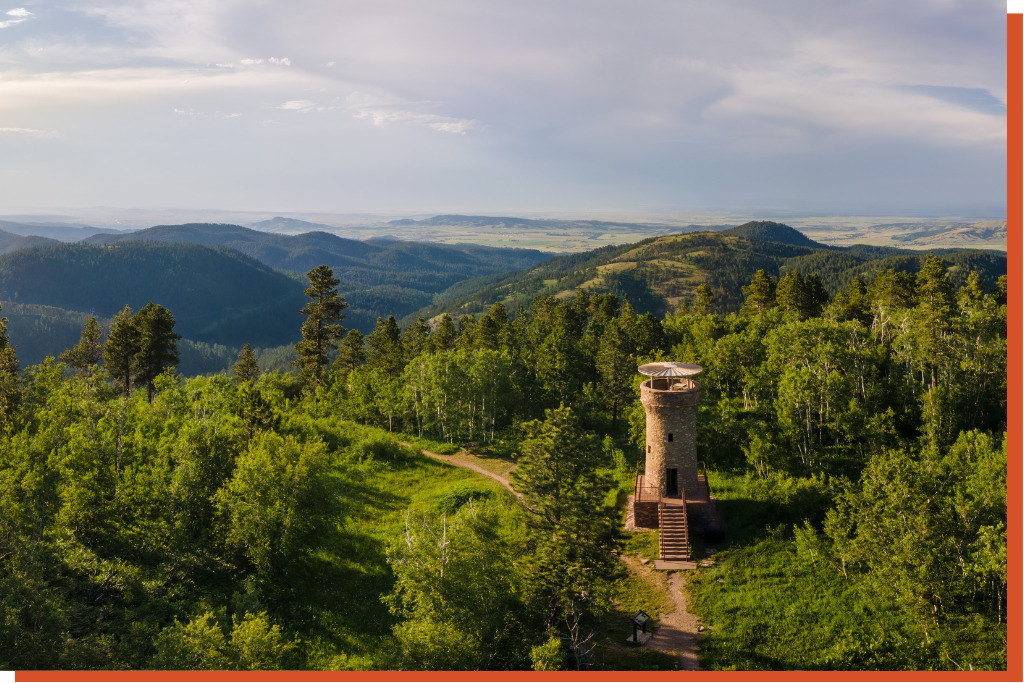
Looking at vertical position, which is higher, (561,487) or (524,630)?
(561,487)

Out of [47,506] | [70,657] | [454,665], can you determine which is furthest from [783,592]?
[47,506]

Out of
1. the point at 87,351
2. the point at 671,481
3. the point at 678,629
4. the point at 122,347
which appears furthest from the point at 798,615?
the point at 87,351

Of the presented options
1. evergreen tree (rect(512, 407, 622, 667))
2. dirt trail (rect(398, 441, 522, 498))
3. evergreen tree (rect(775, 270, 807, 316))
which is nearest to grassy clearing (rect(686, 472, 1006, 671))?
evergreen tree (rect(512, 407, 622, 667))

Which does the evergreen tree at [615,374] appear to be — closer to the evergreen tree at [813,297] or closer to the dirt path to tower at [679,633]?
the evergreen tree at [813,297]

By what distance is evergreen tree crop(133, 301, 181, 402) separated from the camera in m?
60.0

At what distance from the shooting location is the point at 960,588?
24.5 meters

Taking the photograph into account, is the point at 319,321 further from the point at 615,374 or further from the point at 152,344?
the point at 615,374

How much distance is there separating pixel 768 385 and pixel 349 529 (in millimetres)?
32306

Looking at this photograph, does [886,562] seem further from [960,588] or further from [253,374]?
[253,374]

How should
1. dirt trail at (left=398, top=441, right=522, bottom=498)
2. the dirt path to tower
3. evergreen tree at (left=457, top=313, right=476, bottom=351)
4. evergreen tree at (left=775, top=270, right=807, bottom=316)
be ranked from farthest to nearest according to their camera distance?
evergreen tree at (left=457, top=313, right=476, bottom=351) < evergreen tree at (left=775, top=270, right=807, bottom=316) < dirt trail at (left=398, top=441, right=522, bottom=498) < the dirt path to tower

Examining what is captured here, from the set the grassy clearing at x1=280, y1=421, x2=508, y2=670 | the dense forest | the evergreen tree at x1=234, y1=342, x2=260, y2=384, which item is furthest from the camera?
the evergreen tree at x1=234, y1=342, x2=260, y2=384

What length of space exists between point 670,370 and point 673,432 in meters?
3.46

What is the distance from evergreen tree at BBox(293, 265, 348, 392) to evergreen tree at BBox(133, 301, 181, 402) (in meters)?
12.5

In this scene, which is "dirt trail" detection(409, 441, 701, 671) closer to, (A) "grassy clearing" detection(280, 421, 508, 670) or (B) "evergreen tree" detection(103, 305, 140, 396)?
(A) "grassy clearing" detection(280, 421, 508, 670)
